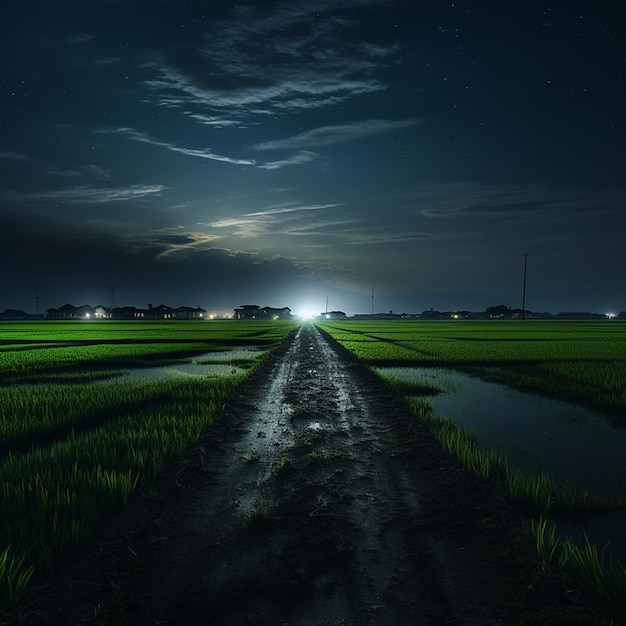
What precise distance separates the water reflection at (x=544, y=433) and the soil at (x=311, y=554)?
175 centimetres

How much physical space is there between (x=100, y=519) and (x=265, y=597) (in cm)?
232

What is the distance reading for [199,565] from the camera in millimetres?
3639

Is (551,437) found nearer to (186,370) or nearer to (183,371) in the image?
(183,371)

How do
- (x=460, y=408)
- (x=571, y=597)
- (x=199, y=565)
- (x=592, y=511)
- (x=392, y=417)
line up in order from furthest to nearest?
A: (x=460, y=408) < (x=392, y=417) < (x=592, y=511) < (x=199, y=565) < (x=571, y=597)

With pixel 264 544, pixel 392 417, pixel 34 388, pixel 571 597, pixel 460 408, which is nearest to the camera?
pixel 571 597

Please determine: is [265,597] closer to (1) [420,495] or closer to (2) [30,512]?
(1) [420,495]

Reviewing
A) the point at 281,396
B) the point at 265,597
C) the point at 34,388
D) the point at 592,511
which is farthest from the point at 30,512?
the point at 34,388

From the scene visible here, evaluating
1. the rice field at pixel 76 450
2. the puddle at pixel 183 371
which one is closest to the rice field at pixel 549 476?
the rice field at pixel 76 450

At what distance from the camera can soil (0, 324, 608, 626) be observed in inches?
119

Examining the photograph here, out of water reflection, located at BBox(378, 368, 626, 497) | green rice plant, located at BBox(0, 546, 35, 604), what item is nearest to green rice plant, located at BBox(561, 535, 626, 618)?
water reflection, located at BBox(378, 368, 626, 497)

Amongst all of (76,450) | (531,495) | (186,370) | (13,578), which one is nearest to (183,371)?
(186,370)

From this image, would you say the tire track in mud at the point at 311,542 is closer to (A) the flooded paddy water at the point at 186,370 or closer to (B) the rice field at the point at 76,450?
(B) the rice field at the point at 76,450

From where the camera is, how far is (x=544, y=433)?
27.0 ft

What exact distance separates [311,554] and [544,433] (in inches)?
255
